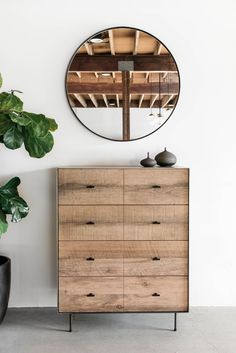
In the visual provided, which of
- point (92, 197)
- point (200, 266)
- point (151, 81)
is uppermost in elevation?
point (151, 81)

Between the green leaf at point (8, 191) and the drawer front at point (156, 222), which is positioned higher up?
the green leaf at point (8, 191)

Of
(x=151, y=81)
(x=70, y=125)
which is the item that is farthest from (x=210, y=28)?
(x=70, y=125)

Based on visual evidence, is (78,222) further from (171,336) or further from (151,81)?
(151,81)

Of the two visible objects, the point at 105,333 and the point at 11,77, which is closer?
the point at 105,333

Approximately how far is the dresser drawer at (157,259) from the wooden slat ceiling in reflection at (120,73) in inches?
43.1

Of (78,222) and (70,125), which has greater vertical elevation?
(70,125)

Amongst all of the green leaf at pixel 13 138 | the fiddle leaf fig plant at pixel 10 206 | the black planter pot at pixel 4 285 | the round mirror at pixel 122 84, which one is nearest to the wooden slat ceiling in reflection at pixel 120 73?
the round mirror at pixel 122 84

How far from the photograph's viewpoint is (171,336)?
321 centimetres

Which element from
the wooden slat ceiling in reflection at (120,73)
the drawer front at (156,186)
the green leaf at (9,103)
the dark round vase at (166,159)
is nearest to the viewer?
the green leaf at (9,103)

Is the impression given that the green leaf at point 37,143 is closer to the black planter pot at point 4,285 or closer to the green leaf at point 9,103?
the green leaf at point 9,103

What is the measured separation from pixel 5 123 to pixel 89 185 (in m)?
0.70

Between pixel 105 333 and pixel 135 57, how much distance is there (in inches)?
80.1

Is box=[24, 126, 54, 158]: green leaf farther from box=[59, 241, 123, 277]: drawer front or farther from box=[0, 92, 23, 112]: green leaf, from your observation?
box=[59, 241, 123, 277]: drawer front

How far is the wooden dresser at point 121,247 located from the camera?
3.25m
